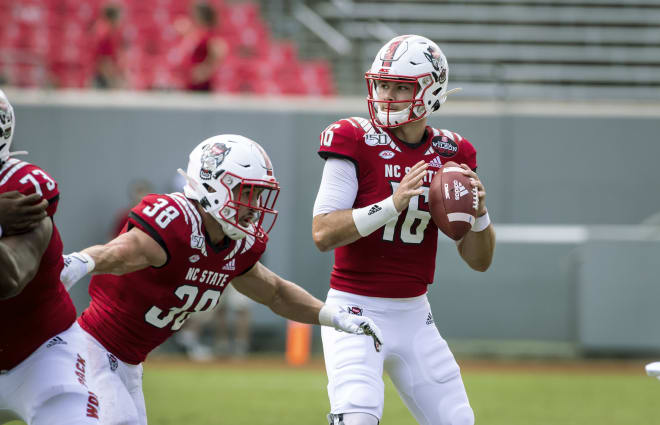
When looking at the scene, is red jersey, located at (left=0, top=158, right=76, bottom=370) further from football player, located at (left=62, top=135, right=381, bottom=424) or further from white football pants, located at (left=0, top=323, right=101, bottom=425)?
football player, located at (left=62, top=135, right=381, bottom=424)

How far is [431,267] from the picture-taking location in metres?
4.24

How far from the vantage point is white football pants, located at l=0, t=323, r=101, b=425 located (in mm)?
3385

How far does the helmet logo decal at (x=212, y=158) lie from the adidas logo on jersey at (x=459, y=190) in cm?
96

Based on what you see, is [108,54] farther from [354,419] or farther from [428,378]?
[354,419]

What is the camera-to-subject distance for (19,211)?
3.23 metres

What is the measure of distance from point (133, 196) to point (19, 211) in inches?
309

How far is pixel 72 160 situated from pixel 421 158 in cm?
803

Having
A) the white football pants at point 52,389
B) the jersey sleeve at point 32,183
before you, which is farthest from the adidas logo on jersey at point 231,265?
the jersey sleeve at point 32,183

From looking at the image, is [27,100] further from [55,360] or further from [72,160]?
[55,360]

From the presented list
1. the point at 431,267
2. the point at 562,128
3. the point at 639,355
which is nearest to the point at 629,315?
the point at 639,355

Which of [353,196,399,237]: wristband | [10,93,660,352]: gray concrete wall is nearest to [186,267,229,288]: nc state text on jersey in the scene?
[353,196,399,237]: wristband

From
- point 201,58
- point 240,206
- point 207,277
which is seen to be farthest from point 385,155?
point 201,58

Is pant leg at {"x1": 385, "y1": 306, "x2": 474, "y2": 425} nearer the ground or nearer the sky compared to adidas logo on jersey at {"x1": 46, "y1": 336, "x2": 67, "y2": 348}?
nearer the ground

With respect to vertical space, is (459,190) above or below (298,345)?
above
